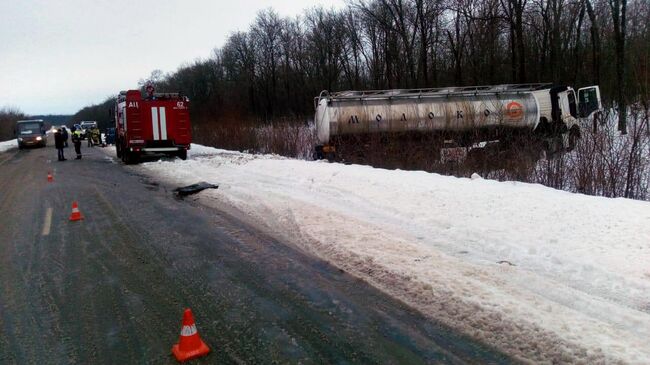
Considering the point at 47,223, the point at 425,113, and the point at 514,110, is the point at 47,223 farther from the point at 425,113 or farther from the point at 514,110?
the point at 514,110

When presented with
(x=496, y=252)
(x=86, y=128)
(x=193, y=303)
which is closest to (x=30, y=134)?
(x=86, y=128)

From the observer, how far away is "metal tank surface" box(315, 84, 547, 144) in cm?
1844

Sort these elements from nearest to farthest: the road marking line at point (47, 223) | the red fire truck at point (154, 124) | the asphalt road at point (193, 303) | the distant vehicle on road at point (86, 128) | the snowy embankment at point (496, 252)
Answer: the asphalt road at point (193, 303), the snowy embankment at point (496, 252), the road marking line at point (47, 223), the red fire truck at point (154, 124), the distant vehicle on road at point (86, 128)

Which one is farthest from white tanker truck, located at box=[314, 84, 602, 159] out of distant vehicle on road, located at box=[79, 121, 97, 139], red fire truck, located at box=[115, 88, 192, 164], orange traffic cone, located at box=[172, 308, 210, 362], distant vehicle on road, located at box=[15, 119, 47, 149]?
distant vehicle on road, located at box=[79, 121, 97, 139]

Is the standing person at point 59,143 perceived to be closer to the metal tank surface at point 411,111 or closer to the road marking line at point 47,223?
the metal tank surface at point 411,111

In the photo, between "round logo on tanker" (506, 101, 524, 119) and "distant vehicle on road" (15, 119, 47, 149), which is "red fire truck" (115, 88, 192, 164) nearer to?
"round logo on tanker" (506, 101, 524, 119)

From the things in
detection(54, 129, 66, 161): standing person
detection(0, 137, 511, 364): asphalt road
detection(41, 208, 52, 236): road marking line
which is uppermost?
detection(54, 129, 66, 161): standing person

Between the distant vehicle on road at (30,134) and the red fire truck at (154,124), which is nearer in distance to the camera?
the red fire truck at (154,124)

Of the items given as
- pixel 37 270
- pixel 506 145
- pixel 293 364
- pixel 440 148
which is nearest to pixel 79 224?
pixel 37 270

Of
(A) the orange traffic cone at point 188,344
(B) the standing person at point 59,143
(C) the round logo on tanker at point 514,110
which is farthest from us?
(B) the standing person at point 59,143

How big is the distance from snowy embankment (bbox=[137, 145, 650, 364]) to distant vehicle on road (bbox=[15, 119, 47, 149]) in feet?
135

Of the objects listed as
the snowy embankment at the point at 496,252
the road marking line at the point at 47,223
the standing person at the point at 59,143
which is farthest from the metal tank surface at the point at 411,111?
the standing person at the point at 59,143

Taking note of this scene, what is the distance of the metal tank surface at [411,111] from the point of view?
18438mm

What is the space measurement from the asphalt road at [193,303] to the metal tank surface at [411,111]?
1102 cm
